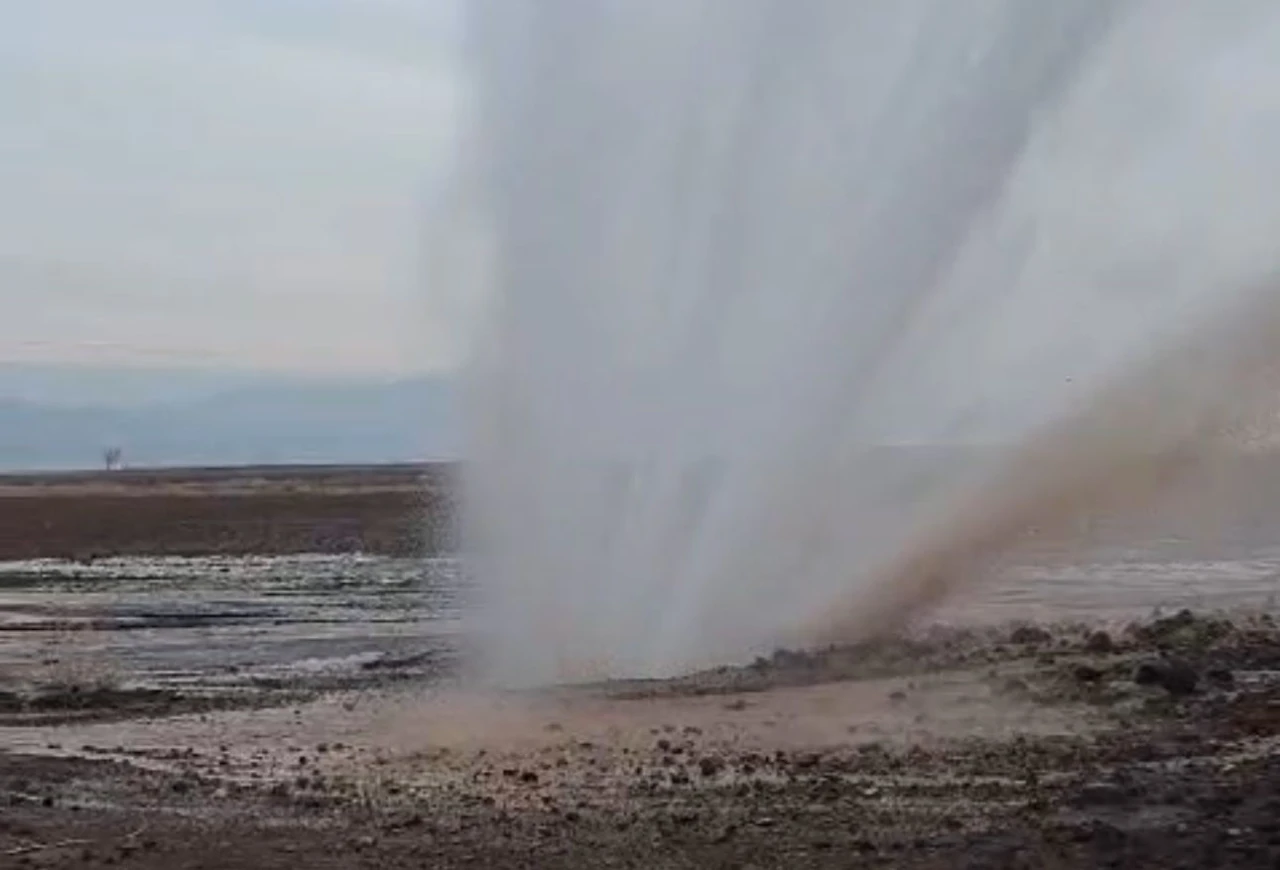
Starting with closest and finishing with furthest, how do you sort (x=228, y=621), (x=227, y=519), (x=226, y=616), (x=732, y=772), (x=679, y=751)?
(x=732, y=772)
(x=679, y=751)
(x=228, y=621)
(x=226, y=616)
(x=227, y=519)

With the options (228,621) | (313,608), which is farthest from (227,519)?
(228,621)

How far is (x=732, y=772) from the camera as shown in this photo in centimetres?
1315

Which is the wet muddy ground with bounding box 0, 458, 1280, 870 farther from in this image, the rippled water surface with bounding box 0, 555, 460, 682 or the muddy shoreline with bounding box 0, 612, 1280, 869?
the rippled water surface with bounding box 0, 555, 460, 682

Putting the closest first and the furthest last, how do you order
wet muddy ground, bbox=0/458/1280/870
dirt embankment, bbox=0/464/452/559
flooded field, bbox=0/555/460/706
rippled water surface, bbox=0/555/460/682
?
1. wet muddy ground, bbox=0/458/1280/870
2. flooded field, bbox=0/555/460/706
3. rippled water surface, bbox=0/555/460/682
4. dirt embankment, bbox=0/464/452/559

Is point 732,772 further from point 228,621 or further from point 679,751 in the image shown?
point 228,621

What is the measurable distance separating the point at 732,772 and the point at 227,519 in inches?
1931

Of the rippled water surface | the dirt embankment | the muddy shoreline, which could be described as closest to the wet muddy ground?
the muddy shoreline

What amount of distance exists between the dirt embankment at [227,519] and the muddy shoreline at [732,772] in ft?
22.2

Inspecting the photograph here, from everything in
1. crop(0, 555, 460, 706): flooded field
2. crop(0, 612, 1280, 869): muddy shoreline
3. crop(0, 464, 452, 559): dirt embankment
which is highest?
crop(0, 464, 452, 559): dirt embankment

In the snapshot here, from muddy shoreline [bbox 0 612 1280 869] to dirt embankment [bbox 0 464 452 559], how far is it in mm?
6762

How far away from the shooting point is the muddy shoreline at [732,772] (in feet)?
35.8

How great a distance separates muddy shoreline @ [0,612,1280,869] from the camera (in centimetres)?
1090

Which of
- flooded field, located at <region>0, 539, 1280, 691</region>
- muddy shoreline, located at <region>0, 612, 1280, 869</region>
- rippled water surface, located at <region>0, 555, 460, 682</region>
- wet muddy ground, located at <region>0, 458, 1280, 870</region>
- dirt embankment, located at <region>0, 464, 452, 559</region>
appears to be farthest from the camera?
dirt embankment, located at <region>0, 464, 452, 559</region>

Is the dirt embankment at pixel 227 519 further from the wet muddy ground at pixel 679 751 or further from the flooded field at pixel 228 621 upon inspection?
the wet muddy ground at pixel 679 751
